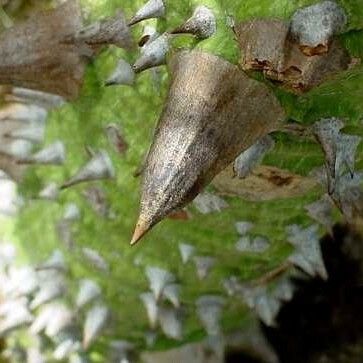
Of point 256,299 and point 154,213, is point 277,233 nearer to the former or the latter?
point 256,299

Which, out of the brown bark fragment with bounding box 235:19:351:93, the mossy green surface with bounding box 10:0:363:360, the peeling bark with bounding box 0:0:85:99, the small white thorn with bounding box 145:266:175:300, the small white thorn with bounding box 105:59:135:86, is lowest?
the small white thorn with bounding box 145:266:175:300

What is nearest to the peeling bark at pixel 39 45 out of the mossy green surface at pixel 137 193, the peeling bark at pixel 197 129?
the mossy green surface at pixel 137 193

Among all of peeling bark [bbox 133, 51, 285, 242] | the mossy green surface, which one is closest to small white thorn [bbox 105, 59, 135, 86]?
the mossy green surface

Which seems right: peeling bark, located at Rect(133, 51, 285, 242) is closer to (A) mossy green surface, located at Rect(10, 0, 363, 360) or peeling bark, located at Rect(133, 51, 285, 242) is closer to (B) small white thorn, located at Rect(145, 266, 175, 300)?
(A) mossy green surface, located at Rect(10, 0, 363, 360)

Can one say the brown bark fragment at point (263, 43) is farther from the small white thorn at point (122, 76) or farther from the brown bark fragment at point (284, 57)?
the small white thorn at point (122, 76)

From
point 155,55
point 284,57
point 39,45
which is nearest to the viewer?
point 284,57

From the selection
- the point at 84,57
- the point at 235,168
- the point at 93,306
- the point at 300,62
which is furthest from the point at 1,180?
the point at 300,62

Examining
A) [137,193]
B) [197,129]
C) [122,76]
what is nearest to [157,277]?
[137,193]

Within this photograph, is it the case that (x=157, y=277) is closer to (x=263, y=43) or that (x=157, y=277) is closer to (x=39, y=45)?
(x=39, y=45)
